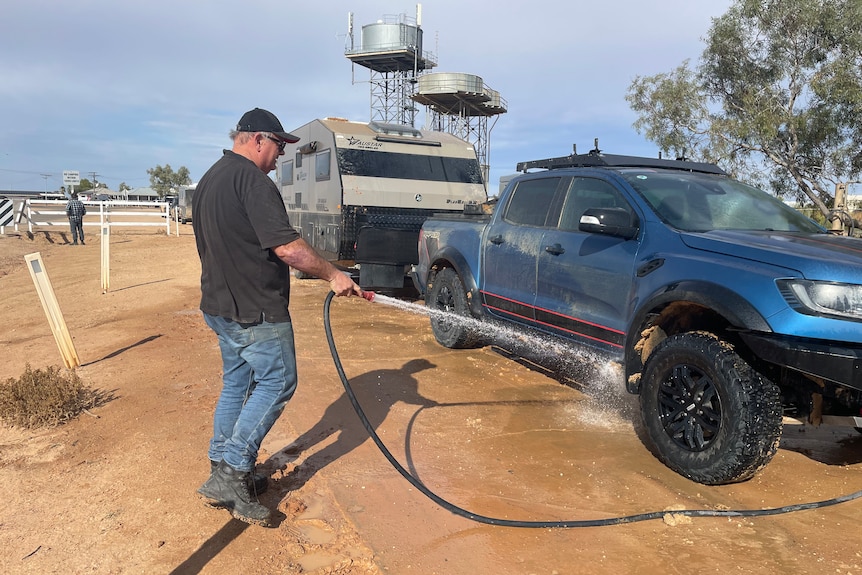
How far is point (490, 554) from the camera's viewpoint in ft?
9.96

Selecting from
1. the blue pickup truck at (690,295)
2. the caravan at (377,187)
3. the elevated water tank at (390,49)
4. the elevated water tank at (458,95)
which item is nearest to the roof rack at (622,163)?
the blue pickup truck at (690,295)

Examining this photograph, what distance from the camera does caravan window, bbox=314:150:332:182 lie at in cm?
1120

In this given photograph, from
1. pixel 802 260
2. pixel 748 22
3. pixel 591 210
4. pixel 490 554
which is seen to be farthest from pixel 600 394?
pixel 748 22

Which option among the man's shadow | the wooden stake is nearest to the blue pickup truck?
the man's shadow

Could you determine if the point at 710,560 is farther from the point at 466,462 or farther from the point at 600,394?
the point at 600,394

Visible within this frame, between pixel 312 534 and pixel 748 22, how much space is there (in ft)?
78.6

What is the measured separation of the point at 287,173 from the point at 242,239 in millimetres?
11175

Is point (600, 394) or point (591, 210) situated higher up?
point (591, 210)

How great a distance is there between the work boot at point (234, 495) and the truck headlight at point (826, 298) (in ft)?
10.0

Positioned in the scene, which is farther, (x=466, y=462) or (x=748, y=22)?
(x=748, y=22)

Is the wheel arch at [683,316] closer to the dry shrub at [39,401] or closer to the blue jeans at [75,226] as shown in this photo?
the dry shrub at [39,401]

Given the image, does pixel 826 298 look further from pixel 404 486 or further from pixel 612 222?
pixel 404 486

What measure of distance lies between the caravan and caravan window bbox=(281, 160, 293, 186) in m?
0.94

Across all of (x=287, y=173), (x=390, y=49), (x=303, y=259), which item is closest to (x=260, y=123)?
(x=303, y=259)
